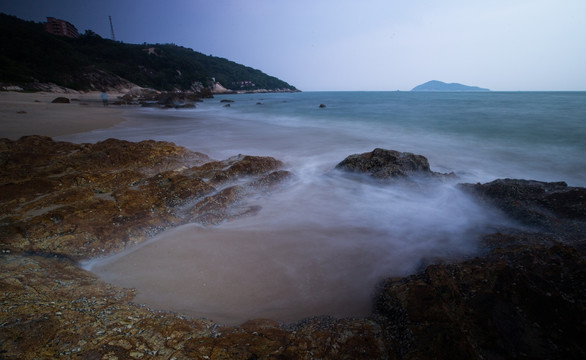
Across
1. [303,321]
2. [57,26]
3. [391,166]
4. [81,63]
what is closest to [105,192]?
[303,321]

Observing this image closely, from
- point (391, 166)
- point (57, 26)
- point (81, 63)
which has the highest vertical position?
point (57, 26)

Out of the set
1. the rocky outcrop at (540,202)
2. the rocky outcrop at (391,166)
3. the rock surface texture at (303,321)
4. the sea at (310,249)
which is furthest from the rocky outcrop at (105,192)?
the rocky outcrop at (540,202)

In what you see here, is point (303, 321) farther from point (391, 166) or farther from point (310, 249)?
point (391, 166)

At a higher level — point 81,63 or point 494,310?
point 81,63

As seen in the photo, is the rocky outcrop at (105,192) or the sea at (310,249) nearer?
the sea at (310,249)

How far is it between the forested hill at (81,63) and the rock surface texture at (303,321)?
134 ft

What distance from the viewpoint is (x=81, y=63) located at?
136 feet

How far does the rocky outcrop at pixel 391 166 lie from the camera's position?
5484 millimetres

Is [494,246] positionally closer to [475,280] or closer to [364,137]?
[475,280]

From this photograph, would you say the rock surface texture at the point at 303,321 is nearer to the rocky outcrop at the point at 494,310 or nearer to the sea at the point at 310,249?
the rocky outcrop at the point at 494,310

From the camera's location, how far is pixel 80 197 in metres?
3.76

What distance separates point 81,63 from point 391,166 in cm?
5489

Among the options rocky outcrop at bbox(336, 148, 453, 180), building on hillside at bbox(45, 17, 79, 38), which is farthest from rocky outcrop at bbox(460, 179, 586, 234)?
building on hillside at bbox(45, 17, 79, 38)

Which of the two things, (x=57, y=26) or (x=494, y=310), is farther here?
(x=57, y=26)
